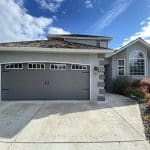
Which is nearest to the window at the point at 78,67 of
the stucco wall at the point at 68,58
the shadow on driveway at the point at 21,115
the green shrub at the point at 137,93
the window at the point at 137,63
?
the stucco wall at the point at 68,58

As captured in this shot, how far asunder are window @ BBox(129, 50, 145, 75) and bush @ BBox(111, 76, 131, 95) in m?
1.48

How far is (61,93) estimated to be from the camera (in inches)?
456

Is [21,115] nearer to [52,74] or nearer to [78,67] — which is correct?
[52,74]

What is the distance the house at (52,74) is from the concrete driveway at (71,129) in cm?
260

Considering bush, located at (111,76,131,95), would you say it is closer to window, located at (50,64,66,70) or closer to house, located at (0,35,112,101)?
house, located at (0,35,112,101)

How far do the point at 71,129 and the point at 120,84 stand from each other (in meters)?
10.4

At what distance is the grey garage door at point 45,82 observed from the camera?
11.4 meters

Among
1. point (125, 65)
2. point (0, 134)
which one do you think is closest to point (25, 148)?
point (0, 134)

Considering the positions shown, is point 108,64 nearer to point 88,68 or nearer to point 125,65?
point 125,65

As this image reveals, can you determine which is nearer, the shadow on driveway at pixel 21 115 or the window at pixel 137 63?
the shadow on driveway at pixel 21 115

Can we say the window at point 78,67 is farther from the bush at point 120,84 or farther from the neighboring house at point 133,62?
the neighboring house at point 133,62

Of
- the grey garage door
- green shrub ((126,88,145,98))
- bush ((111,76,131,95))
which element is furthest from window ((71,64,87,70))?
bush ((111,76,131,95))

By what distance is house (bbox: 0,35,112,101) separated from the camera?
445 inches

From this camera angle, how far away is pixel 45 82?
37.8 feet
